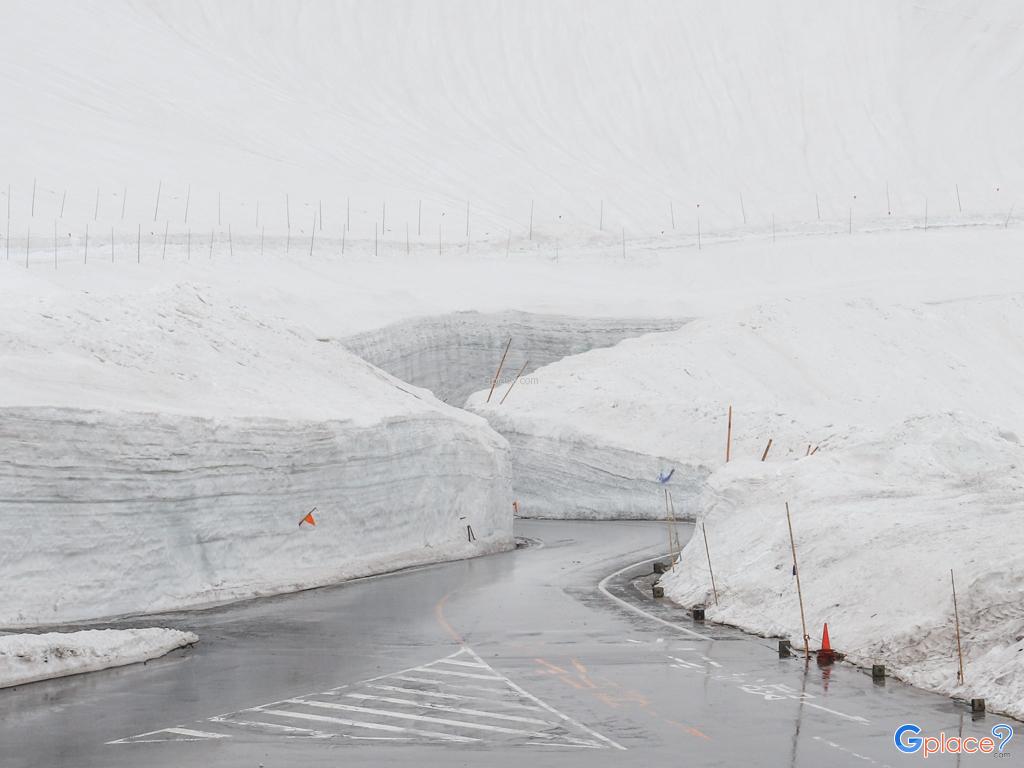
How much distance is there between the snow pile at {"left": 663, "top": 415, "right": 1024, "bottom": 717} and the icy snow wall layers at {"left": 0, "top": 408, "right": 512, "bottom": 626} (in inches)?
277

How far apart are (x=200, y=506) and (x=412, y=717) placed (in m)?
12.4

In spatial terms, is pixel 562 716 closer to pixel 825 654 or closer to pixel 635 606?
pixel 825 654

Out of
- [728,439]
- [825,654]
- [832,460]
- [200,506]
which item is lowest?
[825,654]

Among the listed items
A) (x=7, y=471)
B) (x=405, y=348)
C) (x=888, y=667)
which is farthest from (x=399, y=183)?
(x=888, y=667)

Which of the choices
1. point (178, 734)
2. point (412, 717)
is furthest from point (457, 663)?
point (178, 734)

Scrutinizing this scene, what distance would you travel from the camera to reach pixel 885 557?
74.2 ft

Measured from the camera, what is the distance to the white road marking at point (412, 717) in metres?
16.3

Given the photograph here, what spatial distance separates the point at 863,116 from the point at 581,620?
105 m

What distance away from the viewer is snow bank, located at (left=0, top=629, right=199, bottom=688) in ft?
63.8

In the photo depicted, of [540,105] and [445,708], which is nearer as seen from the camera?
[445,708]

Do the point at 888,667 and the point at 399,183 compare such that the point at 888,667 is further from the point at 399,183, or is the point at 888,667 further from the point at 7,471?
the point at 399,183

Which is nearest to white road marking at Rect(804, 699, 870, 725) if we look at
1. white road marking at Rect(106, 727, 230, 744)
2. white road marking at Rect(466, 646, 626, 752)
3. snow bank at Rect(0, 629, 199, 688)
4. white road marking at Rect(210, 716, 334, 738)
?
white road marking at Rect(466, 646, 626, 752)

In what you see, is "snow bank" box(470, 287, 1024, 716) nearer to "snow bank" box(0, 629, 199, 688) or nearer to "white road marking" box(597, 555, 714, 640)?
"white road marking" box(597, 555, 714, 640)

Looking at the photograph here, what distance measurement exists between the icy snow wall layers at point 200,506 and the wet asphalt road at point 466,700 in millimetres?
1476
